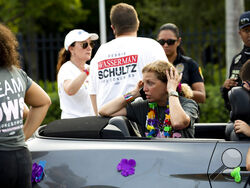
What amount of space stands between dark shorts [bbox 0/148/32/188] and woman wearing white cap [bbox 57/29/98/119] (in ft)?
5.96

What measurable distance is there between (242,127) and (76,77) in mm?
2149

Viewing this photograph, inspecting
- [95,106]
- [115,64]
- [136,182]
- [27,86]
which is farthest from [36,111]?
[95,106]

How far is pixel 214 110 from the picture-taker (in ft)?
Answer: 29.2

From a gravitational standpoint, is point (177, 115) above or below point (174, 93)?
below

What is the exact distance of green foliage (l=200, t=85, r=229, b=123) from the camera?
8.85 meters

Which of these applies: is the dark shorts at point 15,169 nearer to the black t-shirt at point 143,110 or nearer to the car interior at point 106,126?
the car interior at point 106,126

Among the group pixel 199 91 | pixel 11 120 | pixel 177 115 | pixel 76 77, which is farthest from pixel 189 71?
pixel 11 120

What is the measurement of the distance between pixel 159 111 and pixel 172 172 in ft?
3.56

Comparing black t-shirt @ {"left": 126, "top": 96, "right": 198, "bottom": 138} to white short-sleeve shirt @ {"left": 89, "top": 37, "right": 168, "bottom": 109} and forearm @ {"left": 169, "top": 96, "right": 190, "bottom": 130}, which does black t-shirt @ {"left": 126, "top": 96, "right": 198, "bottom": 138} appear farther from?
white short-sleeve shirt @ {"left": 89, "top": 37, "right": 168, "bottom": 109}

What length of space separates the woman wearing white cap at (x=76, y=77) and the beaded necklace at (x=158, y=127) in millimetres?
1069

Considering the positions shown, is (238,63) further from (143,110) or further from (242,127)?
(242,127)

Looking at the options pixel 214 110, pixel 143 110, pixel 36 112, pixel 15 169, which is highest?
pixel 36 112

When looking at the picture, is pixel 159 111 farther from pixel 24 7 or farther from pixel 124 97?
pixel 24 7

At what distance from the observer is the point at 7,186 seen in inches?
111
